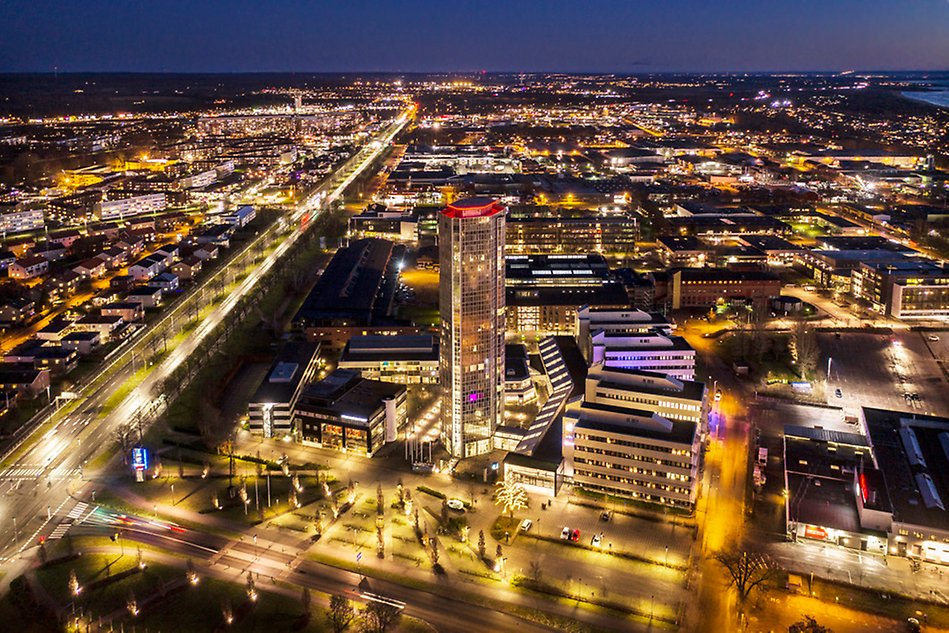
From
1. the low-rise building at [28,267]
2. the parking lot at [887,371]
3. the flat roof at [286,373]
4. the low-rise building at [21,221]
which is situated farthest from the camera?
the low-rise building at [21,221]

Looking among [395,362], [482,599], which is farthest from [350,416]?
[482,599]

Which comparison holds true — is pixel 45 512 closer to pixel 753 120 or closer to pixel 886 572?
pixel 886 572

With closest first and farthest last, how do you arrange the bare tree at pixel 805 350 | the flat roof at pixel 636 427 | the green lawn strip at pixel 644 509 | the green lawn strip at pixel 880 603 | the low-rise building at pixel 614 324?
the green lawn strip at pixel 880 603, the green lawn strip at pixel 644 509, the flat roof at pixel 636 427, the bare tree at pixel 805 350, the low-rise building at pixel 614 324

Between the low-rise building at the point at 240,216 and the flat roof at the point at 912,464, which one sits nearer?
the flat roof at the point at 912,464

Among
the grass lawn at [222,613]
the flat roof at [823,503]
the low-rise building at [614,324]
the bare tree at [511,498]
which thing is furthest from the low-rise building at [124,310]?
the flat roof at [823,503]

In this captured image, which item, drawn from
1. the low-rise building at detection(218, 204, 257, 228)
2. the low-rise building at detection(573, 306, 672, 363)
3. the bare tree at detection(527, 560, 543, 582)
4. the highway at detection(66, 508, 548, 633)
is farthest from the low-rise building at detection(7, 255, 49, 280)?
the bare tree at detection(527, 560, 543, 582)

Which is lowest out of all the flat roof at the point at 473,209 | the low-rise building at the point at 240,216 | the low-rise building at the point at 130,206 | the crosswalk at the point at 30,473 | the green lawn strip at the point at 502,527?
the green lawn strip at the point at 502,527

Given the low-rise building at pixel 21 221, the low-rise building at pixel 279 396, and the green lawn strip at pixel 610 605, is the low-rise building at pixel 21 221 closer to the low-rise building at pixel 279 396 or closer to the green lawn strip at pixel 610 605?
the low-rise building at pixel 279 396
